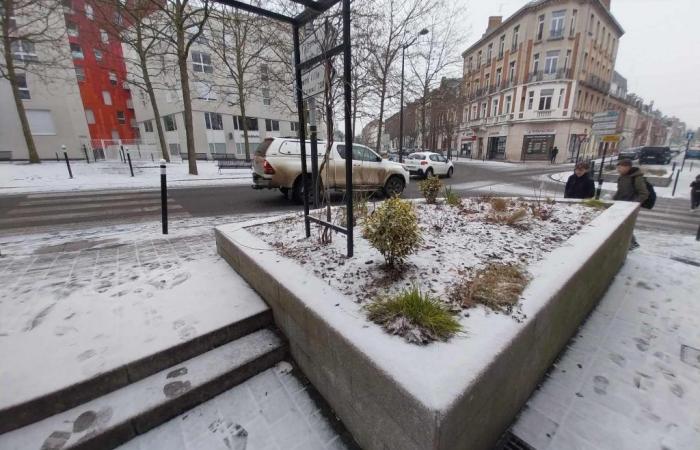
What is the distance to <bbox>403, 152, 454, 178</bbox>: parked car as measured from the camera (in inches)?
642

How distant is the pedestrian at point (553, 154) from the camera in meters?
28.7

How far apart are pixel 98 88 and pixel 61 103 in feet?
28.8

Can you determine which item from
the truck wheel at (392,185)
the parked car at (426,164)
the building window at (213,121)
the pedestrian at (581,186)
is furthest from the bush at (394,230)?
the building window at (213,121)

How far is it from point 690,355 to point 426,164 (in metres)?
→ 14.5

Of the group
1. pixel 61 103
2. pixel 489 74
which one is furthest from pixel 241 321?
pixel 489 74

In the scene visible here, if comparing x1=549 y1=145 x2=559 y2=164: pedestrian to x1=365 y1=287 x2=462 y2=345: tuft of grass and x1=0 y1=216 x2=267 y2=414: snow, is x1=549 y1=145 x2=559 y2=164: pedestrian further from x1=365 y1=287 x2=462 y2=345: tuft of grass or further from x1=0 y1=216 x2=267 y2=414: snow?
x1=365 y1=287 x2=462 y2=345: tuft of grass

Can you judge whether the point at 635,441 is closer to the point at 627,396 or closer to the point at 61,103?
the point at 627,396

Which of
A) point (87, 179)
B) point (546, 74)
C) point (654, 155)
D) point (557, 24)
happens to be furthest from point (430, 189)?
point (654, 155)

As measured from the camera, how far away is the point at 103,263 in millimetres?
3754

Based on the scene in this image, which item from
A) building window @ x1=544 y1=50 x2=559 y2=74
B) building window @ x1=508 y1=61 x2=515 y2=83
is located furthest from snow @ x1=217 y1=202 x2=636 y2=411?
building window @ x1=508 y1=61 x2=515 y2=83

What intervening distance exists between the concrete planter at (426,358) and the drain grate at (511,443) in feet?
0.18

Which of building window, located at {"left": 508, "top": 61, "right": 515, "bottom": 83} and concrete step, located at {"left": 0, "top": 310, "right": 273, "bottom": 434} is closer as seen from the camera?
concrete step, located at {"left": 0, "top": 310, "right": 273, "bottom": 434}

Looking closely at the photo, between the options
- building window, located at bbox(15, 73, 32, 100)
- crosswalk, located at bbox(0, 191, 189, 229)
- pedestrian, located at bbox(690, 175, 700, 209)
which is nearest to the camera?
crosswalk, located at bbox(0, 191, 189, 229)

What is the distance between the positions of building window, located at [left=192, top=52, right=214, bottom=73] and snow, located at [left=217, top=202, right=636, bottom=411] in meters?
30.4
